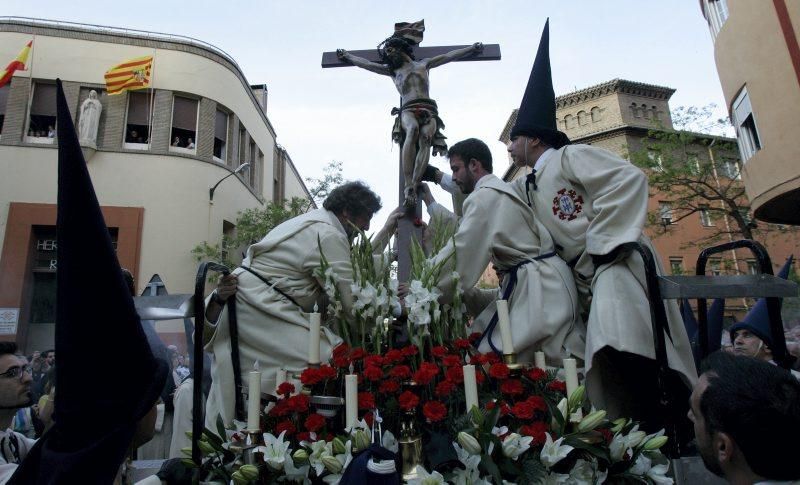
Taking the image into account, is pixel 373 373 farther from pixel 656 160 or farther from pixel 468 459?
pixel 656 160

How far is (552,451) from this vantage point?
1.94 metres

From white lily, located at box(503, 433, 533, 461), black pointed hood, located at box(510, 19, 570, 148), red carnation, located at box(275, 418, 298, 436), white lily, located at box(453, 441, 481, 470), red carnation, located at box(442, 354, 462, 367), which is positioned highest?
black pointed hood, located at box(510, 19, 570, 148)

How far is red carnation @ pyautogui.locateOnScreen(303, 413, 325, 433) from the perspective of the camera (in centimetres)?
214

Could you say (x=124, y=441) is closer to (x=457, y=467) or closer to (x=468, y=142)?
(x=457, y=467)

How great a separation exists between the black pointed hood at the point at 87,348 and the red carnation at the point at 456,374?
1196mm

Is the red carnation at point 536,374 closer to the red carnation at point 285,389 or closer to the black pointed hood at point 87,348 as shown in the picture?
the red carnation at point 285,389

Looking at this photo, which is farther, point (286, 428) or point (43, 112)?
point (43, 112)

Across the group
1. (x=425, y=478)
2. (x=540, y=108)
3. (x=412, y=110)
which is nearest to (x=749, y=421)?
(x=425, y=478)

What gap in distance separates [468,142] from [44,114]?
55.3 ft

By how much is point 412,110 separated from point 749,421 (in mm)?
3783

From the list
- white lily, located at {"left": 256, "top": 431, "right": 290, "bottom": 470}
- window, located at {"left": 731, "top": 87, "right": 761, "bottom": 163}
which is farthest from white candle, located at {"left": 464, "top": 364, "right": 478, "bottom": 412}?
window, located at {"left": 731, "top": 87, "right": 761, "bottom": 163}

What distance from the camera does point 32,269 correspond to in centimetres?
1474

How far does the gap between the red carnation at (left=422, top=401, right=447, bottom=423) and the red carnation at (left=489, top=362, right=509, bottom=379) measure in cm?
26

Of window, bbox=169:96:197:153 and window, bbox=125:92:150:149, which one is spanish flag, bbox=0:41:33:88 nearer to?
window, bbox=125:92:150:149
